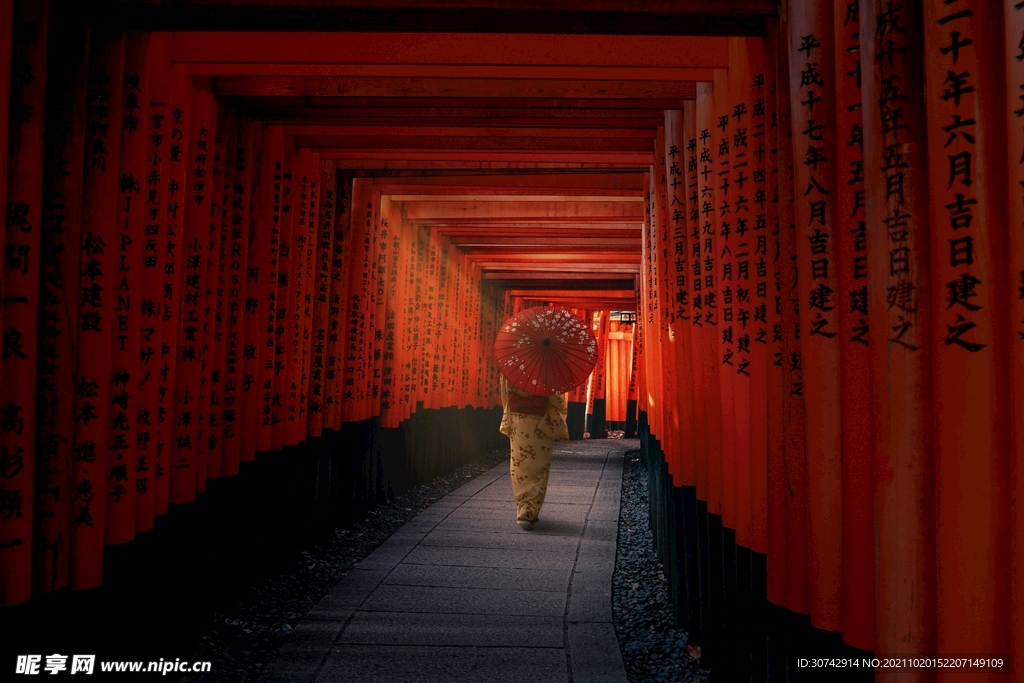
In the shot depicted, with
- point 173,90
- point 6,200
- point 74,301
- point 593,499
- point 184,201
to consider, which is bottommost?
point 593,499

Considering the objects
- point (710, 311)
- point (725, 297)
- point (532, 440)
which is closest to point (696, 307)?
point (710, 311)

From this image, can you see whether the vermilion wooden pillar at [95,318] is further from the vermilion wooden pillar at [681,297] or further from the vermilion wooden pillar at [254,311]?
the vermilion wooden pillar at [681,297]

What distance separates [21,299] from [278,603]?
320 cm

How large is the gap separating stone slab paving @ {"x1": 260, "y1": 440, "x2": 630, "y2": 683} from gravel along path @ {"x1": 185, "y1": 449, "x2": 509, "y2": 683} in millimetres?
141

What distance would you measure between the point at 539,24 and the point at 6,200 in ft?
8.40

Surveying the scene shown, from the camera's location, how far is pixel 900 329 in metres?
1.77

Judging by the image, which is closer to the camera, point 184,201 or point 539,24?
point 539,24

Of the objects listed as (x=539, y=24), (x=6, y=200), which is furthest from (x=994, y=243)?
(x=6, y=200)

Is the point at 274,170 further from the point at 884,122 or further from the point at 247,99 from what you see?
the point at 884,122

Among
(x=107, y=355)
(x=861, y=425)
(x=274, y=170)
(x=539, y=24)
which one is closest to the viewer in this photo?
(x=861, y=425)

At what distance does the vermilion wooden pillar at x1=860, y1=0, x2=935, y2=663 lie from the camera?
1735mm

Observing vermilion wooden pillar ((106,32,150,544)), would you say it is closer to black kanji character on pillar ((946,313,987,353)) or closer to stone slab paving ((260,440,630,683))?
stone slab paving ((260,440,630,683))

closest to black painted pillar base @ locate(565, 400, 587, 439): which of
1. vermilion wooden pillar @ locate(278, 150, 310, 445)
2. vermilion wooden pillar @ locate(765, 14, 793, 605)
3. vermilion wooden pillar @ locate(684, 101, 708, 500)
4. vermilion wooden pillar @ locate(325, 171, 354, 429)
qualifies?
vermilion wooden pillar @ locate(325, 171, 354, 429)

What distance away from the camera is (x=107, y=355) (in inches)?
138
